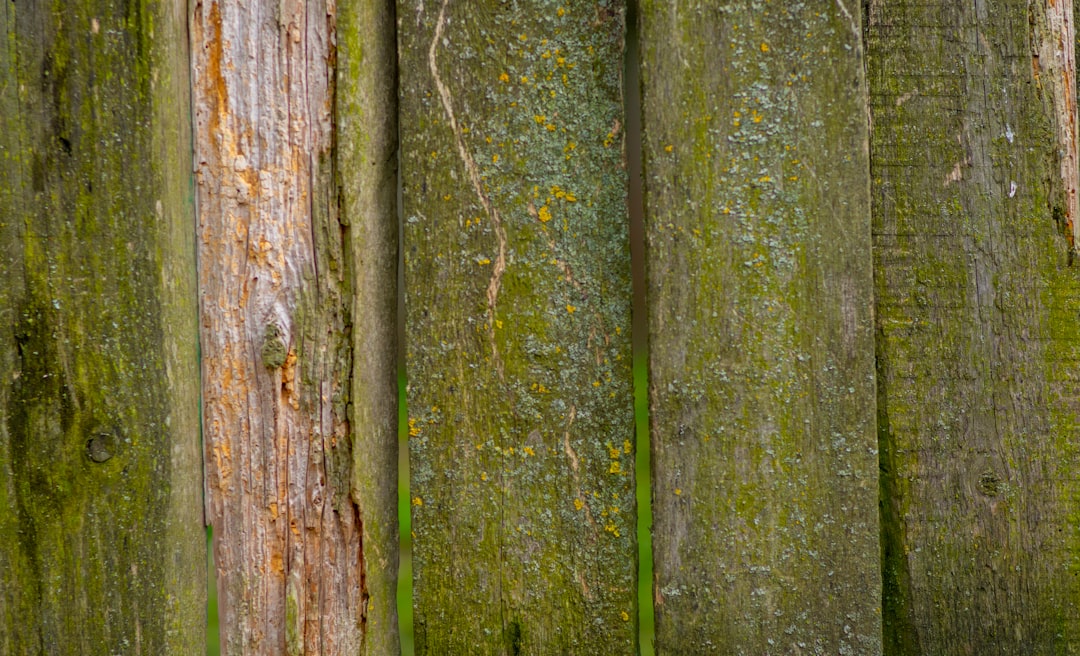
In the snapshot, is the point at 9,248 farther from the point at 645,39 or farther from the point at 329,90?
the point at 645,39

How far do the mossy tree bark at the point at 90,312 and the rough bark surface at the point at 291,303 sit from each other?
68 millimetres

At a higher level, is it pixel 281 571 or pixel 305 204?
pixel 305 204

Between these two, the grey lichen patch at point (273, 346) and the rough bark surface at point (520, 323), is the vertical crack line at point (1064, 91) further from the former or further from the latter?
the grey lichen patch at point (273, 346)

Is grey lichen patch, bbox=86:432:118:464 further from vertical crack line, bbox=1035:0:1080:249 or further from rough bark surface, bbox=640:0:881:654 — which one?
vertical crack line, bbox=1035:0:1080:249

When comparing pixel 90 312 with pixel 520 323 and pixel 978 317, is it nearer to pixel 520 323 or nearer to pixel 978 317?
pixel 520 323

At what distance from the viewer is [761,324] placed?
1.43m

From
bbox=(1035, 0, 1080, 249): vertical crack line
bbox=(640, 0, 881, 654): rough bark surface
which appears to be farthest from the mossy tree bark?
bbox=(1035, 0, 1080, 249): vertical crack line

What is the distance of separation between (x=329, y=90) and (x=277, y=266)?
338mm

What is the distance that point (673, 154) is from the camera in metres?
1.42

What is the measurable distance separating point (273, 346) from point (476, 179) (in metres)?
0.48

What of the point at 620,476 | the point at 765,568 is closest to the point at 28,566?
the point at 620,476

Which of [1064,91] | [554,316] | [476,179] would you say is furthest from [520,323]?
[1064,91]

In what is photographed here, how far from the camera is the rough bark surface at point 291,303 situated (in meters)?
1.45

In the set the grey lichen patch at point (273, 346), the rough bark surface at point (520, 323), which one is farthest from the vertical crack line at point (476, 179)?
the grey lichen patch at point (273, 346)
